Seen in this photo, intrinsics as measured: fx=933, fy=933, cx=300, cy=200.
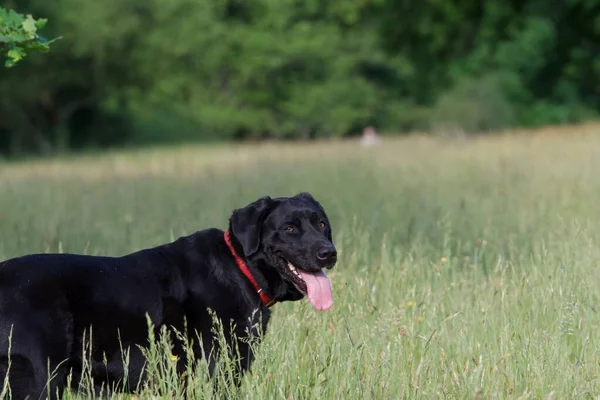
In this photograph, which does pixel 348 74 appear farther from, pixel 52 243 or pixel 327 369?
pixel 327 369

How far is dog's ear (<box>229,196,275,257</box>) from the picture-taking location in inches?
189

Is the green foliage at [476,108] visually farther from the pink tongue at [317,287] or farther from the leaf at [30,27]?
the pink tongue at [317,287]

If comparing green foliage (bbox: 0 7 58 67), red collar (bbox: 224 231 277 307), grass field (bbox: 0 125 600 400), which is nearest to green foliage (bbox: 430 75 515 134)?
grass field (bbox: 0 125 600 400)

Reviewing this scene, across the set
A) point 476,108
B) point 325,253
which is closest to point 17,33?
point 325,253

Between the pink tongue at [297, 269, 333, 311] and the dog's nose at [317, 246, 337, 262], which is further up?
the dog's nose at [317, 246, 337, 262]

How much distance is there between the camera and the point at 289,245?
15.9 ft

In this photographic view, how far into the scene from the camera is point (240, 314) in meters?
4.71

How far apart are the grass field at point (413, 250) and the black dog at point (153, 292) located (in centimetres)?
24

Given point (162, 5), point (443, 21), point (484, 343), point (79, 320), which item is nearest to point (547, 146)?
point (484, 343)

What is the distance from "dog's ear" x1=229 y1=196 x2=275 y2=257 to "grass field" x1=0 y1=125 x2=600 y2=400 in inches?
18.4

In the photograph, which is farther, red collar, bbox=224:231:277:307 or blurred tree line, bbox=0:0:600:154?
blurred tree line, bbox=0:0:600:154

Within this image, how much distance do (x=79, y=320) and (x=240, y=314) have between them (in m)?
0.81

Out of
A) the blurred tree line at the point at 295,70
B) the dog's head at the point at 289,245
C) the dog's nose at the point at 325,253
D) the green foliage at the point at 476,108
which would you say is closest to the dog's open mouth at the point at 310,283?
the dog's head at the point at 289,245

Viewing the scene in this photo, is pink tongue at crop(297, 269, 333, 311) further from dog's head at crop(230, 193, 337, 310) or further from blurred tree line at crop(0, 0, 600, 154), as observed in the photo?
blurred tree line at crop(0, 0, 600, 154)
